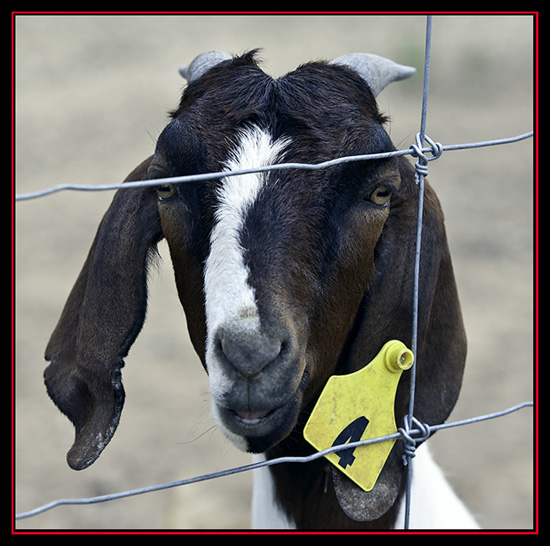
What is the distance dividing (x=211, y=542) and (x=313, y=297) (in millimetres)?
831

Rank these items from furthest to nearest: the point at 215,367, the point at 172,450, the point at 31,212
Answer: the point at 31,212 < the point at 172,450 < the point at 215,367

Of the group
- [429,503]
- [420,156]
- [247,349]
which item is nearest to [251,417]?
[247,349]

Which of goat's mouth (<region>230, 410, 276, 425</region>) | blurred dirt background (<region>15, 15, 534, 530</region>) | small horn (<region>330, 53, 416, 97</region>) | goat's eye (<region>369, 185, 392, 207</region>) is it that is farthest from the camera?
blurred dirt background (<region>15, 15, 534, 530</region>)

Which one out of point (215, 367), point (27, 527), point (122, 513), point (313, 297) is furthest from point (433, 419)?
point (27, 527)

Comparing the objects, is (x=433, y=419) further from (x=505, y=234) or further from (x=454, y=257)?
(x=505, y=234)

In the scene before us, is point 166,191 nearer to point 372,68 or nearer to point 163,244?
point 372,68

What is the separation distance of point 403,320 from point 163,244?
596 cm

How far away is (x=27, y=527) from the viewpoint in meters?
6.00

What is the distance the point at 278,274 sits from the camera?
2.12 metres

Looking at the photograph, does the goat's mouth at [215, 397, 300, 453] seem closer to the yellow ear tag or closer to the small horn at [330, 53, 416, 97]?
the yellow ear tag

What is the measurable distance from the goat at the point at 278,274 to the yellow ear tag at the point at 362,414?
0.08m

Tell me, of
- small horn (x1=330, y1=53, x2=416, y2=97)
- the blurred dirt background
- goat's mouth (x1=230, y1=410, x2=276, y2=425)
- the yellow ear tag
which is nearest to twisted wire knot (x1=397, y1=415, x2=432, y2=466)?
the yellow ear tag

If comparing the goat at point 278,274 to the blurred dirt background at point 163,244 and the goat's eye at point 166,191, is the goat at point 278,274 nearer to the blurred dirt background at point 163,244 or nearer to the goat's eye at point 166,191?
the goat's eye at point 166,191

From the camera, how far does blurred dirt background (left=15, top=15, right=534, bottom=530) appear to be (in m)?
6.21
